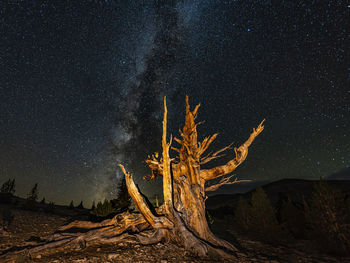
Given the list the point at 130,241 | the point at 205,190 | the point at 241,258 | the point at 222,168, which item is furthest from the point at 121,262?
the point at 222,168

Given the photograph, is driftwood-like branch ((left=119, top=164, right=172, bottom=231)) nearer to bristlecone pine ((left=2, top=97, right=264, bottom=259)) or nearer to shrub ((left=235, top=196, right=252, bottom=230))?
bristlecone pine ((left=2, top=97, right=264, bottom=259))

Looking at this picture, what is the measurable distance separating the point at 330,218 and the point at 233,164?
21.9 ft

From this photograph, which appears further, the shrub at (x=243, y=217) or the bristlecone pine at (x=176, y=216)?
the shrub at (x=243, y=217)

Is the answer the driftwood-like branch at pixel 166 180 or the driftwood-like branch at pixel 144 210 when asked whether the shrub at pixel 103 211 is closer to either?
the driftwood-like branch at pixel 144 210

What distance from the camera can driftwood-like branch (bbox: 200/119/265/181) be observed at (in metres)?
7.44

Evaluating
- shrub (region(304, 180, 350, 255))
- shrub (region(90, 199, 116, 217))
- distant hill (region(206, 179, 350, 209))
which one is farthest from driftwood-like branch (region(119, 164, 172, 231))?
distant hill (region(206, 179, 350, 209))

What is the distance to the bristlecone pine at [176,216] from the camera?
5.20m

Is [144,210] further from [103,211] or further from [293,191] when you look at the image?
[293,191]

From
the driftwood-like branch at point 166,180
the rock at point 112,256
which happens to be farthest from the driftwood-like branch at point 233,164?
the rock at point 112,256

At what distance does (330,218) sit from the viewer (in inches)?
350

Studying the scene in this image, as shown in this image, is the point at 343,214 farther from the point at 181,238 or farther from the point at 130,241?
the point at 130,241

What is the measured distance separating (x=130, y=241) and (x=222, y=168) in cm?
456

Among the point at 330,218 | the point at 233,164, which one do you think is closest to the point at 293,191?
the point at 330,218

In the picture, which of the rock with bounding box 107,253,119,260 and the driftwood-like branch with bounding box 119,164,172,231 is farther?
the driftwood-like branch with bounding box 119,164,172,231
